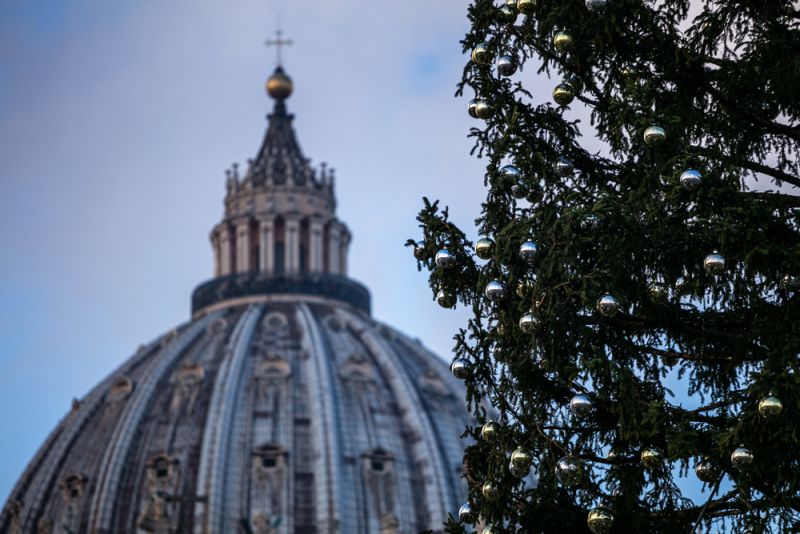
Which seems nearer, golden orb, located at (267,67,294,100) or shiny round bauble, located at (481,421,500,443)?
shiny round bauble, located at (481,421,500,443)

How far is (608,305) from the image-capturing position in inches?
579

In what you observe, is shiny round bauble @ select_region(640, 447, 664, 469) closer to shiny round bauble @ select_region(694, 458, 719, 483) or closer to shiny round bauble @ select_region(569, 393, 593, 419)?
shiny round bauble @ select_region(694, 458, 719, 483)

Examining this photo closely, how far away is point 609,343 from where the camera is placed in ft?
51.3

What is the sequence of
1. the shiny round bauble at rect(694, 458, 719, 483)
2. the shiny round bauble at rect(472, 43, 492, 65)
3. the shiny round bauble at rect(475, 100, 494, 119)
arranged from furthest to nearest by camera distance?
the shiny round bauble at rect(472, 43, 492, 65) < the shiny round bauble at rect(475, 100, 494, 119) < the shiny round bauble at rect(694, 458, 719, 483)

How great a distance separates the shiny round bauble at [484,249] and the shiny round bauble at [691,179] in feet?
6.22

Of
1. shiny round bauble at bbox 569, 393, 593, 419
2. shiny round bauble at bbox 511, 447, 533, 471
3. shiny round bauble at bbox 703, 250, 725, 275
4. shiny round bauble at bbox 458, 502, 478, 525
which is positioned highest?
shiny round bauble at bbox 703, 250, 725, 275

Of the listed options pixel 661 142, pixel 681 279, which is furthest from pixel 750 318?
pixel 661 142

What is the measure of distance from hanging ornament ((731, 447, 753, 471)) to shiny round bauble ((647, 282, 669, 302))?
5.19 feet

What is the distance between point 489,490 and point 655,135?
3388 mm

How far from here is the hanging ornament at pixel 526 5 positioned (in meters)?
16.0

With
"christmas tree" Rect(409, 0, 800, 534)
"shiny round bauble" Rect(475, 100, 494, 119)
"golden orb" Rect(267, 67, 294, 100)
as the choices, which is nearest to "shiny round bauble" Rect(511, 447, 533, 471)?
"christmas tree" Rect(409, 0, 800, 534)

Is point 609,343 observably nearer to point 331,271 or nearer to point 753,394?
point 753,394

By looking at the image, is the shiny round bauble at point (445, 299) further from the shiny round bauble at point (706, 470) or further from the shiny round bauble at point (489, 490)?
the shiny round bauble at point (706, 470)

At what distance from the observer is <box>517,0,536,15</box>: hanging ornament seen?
16.0m
